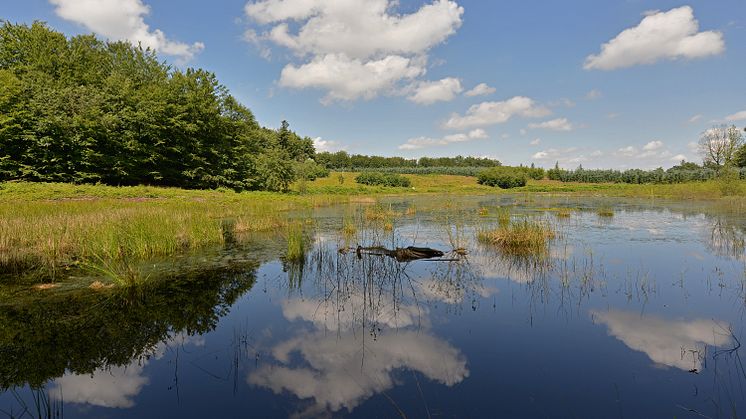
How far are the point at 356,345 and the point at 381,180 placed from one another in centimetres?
6556

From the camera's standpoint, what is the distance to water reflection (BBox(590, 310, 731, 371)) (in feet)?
15.0

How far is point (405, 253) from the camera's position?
10.4 meters

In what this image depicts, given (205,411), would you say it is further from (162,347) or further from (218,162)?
(218,162)

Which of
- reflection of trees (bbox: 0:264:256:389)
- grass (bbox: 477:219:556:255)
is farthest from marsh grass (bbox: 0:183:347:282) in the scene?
grass (bbox: 477:219:556:255)

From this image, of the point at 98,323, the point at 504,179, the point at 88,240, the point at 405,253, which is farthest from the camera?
the point at 504,179

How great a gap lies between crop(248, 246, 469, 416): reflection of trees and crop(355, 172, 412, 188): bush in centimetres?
6131

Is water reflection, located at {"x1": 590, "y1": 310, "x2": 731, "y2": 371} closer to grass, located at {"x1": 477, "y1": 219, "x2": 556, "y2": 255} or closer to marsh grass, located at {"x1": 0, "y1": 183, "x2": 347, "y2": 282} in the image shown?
grass, located at {"x1": 477, "y1": 219, "x2": 556, "y2": 255}

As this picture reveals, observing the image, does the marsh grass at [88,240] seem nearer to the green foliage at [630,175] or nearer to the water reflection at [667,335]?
the water reflection at [667,335]

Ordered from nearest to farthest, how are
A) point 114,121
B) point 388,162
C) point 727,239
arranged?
point 727,239 < point 114,121 < point 388,162

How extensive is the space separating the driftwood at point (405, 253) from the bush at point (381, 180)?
57934mm

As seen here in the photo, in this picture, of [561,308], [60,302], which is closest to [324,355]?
[561,308]

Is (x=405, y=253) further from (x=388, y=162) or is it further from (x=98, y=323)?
(x=388, y=162)

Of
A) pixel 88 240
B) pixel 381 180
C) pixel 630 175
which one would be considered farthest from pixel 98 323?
pixel 630 175

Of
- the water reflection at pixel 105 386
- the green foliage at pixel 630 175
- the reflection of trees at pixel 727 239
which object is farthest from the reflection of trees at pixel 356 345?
the green foliage at pixel 630 175
